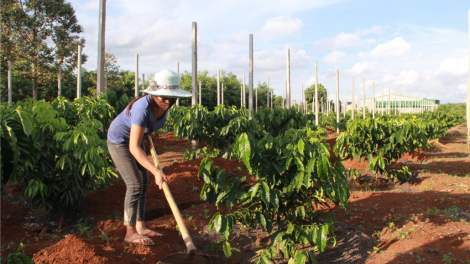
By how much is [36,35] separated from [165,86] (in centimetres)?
2373

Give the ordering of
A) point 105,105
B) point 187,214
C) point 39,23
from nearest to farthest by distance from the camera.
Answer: point 187,214 < point 105,105 < point 39,23

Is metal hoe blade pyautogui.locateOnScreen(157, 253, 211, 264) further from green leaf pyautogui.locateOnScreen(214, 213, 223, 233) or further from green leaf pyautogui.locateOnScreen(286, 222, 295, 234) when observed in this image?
green leaf pyautogui.locateOnScreen(286, 222, 295, 234)

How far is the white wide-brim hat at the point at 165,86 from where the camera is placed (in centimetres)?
264

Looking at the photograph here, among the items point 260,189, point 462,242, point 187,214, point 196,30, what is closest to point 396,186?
point 462,242

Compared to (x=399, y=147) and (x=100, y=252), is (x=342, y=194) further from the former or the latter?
(x=399, y=147)

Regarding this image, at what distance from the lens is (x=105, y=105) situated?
216 inches

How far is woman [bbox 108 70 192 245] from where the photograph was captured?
2.64 m

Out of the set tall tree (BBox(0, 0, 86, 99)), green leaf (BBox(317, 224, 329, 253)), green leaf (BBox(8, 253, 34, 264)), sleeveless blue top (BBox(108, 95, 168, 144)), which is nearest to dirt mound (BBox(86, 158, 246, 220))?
sleeveless blue top (BBox(108, 95, 168, 144))

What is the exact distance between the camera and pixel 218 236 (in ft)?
11.8

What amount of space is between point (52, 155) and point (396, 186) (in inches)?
252

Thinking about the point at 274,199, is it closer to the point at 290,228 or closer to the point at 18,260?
the point at 290,228

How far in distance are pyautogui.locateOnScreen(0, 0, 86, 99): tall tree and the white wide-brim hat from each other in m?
22.2

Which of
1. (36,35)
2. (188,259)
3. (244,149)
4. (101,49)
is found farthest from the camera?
(36,35)

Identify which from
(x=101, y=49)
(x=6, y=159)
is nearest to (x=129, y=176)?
(x=6, y=159)
